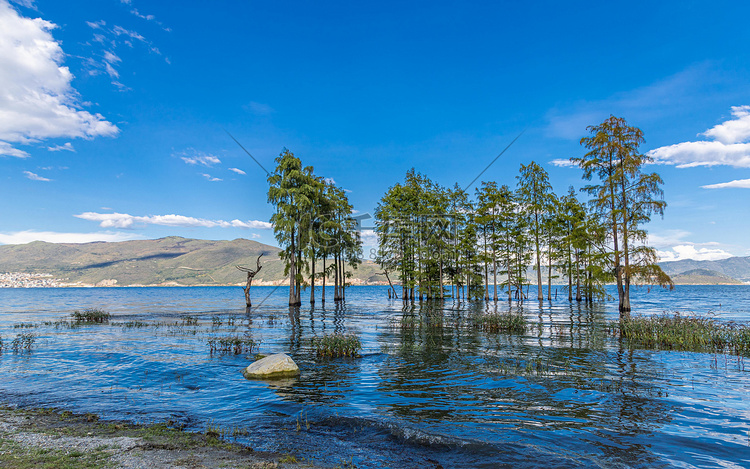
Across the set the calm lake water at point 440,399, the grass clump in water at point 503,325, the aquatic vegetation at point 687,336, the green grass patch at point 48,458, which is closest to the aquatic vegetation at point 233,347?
the calm lake water at point 440,399

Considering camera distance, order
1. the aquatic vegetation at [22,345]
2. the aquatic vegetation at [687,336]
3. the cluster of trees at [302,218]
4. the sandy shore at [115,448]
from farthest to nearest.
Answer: the cluster of trees at [302,218] → the aquatic vegetation at [22,345] → the aquatic vegetation at [687,336] → the sandy shore at [115,448]

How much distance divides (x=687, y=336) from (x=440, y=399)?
1716 cm

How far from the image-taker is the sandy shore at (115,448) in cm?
621

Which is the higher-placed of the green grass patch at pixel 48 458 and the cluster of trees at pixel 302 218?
the cluster of trees at pixel 302 218

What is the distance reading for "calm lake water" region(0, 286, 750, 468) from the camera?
7332mm

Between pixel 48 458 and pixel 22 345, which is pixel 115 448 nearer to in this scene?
pixel 48 458

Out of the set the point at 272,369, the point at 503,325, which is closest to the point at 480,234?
the point at 503,325

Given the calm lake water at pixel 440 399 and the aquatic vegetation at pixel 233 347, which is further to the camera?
the aquatic vegetation at pixel 233 347

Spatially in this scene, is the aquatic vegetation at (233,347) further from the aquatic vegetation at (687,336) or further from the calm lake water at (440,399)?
the aquatic vegetation at (687,336)

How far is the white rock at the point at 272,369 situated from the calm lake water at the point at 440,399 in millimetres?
442

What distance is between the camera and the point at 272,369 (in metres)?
13.5

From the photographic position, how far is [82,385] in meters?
12.4

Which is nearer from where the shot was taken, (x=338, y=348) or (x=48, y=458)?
(x=48, y=458)

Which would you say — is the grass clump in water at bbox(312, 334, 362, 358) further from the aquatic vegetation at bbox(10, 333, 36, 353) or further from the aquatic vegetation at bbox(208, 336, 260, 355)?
the aquatic vegetation at bbox(10, 333, 36, 353)
